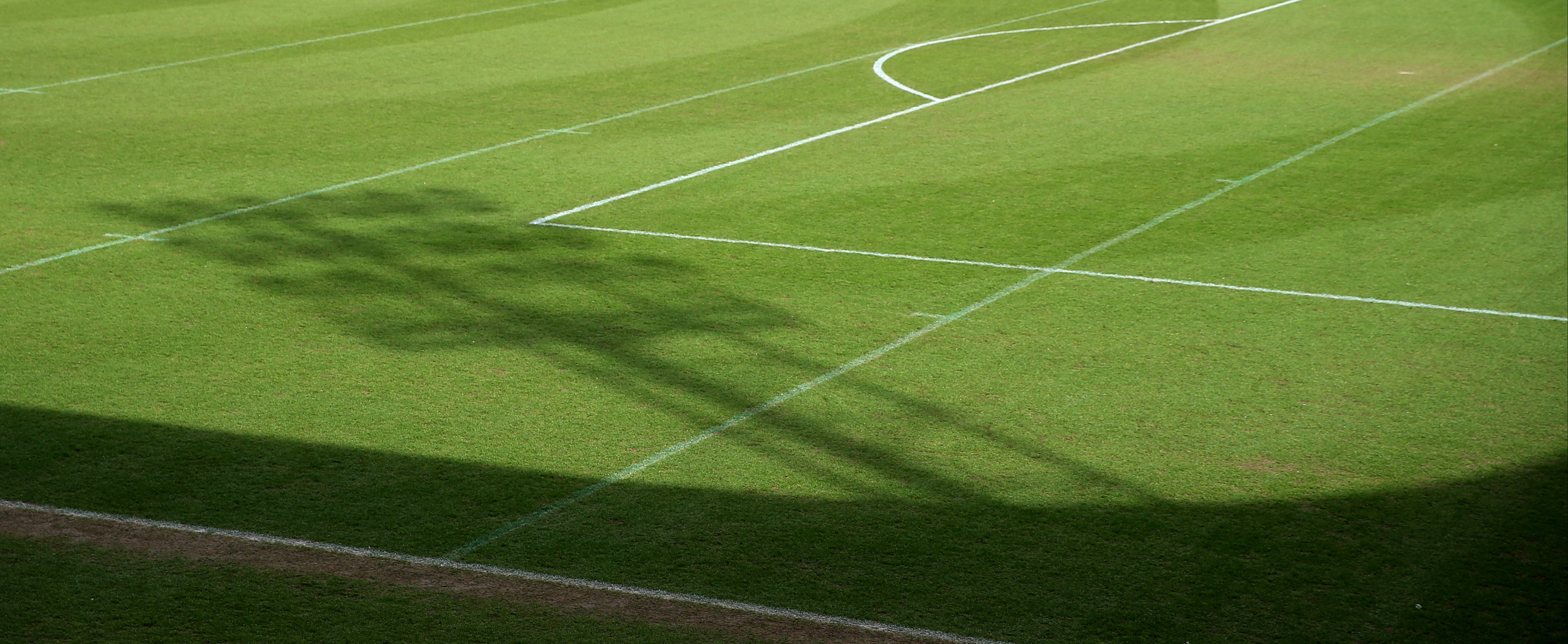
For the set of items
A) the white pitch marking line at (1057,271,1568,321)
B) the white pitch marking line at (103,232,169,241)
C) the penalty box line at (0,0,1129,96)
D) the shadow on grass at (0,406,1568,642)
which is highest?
the penalty box line at (0,0,1129,96)

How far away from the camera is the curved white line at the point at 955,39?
14984 millimetres

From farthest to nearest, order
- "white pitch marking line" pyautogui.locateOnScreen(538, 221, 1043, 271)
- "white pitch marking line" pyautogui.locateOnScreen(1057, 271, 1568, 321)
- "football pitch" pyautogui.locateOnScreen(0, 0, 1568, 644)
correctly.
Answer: "white pitch marking line" pyautogui.locateOnScreen(538, 221, 1043, 271)
"white pitch marking line" pyautogui.locateOnScreen(1057, 271, 1568, 321)
"football pitch" pyautogui.locateOnScreen(0, 0, 1568, 644)

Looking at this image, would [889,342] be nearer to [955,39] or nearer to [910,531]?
[910,531]

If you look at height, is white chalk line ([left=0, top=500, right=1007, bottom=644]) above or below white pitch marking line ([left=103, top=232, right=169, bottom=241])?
below

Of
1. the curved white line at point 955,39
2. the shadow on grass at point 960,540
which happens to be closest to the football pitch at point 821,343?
the shadow on grass at point 960,540

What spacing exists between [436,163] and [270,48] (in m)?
6.47

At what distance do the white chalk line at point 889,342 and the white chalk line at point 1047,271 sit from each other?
0.04ft

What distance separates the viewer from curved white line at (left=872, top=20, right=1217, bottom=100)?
590 inches

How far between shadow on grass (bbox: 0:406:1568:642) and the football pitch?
21 millimetres

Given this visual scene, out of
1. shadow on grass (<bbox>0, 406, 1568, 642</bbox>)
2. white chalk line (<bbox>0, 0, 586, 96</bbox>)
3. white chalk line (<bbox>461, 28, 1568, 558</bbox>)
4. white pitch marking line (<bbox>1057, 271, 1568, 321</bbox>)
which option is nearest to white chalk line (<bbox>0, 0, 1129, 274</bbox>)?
white chalk line (<bbox>461, 28, 1568, 558</bbox>)

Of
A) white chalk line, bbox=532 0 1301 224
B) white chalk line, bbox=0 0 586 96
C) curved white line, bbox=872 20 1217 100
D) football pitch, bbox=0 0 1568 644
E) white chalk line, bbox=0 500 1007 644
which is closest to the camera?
white chalk line, bbox=0 500 1007 644

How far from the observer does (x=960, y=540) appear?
18.1 ft

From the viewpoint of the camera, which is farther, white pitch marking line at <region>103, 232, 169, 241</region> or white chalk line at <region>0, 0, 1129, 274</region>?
white pitch marking line at <region>103, 232, 169, 241</region>

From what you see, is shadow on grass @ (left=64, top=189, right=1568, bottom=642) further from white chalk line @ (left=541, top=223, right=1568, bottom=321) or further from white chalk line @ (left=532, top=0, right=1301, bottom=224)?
white chalk line @ (left=532, top=0, right=1301, bottom=224)
